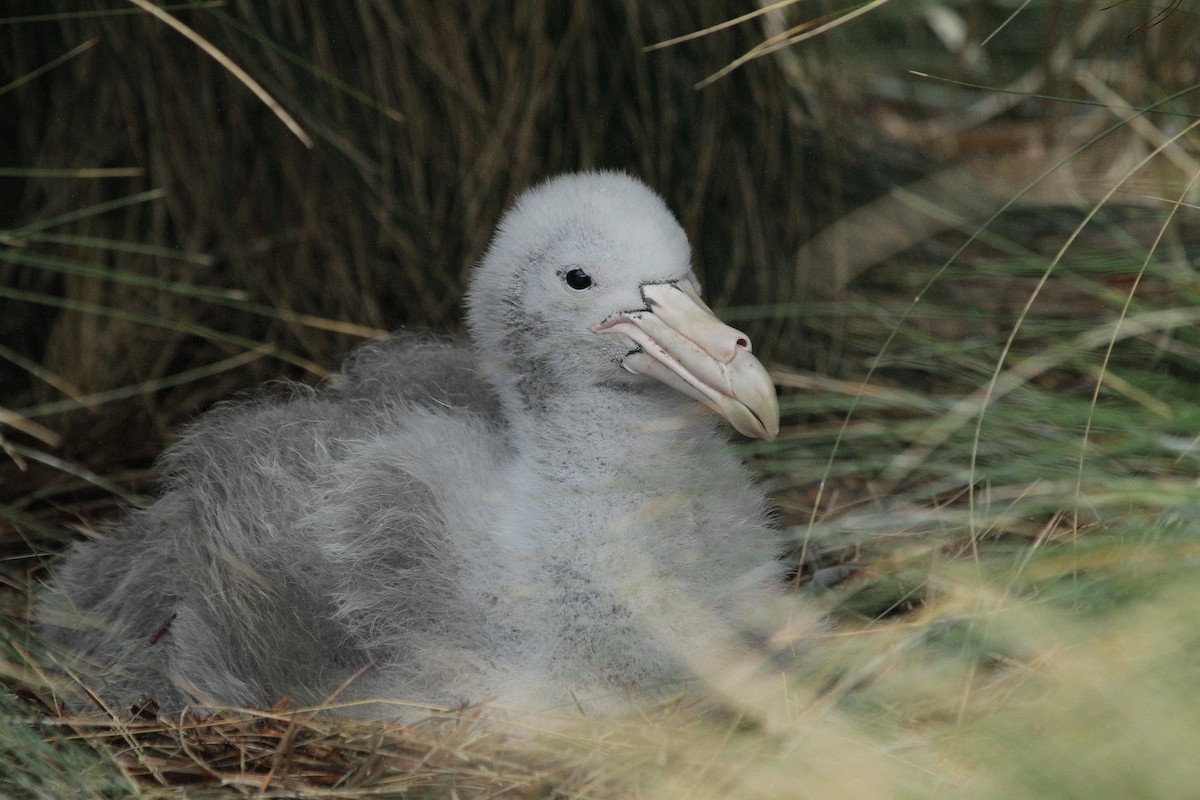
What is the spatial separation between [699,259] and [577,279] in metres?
1.54

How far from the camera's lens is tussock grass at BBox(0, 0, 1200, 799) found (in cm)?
258

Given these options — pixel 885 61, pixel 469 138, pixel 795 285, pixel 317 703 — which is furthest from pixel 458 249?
pixel 317 703

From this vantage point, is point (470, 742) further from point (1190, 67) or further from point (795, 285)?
point (1190, 67)

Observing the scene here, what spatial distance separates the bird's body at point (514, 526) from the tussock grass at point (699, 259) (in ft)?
0.45

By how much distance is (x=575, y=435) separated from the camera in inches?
118

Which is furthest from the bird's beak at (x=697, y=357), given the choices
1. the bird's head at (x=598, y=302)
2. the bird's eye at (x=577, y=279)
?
the bird's eye at (x=577, y=279)

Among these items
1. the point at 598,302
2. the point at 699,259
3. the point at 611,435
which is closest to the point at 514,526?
the point at 611,435

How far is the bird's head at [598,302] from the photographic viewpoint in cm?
282

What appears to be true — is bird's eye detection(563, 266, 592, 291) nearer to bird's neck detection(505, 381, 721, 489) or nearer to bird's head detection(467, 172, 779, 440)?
bird's head detection(467, 172, 779, 440)

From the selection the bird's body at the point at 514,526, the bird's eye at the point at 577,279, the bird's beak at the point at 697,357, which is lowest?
the bird's body at the point at 514,526

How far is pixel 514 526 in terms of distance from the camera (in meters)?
2.93

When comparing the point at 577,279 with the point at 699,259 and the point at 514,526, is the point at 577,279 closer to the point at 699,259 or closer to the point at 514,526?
the point at 514,526

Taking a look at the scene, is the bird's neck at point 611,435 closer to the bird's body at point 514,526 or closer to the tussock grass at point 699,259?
the bird's body at point 514,526

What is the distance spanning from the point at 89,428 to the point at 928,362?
2.78 meters
